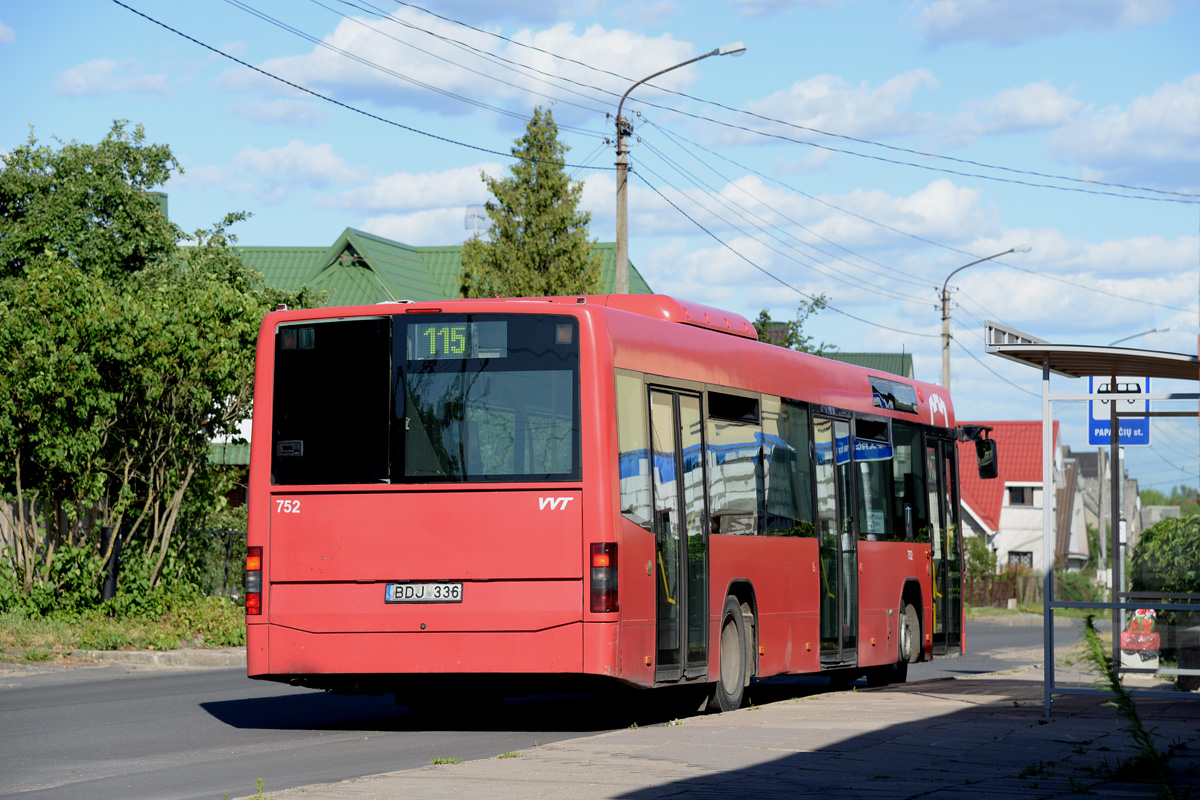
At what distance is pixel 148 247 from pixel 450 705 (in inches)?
769

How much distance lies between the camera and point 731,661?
14.0 metres

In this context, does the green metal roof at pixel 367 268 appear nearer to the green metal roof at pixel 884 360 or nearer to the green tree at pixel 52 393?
the green tree at pixel 52 393

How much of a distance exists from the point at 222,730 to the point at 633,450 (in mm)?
3990

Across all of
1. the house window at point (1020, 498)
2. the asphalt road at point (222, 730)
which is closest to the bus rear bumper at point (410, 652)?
the asphalt road at point (222, 730)

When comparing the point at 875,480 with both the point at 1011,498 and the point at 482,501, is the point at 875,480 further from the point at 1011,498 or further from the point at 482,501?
the point at 1011,498

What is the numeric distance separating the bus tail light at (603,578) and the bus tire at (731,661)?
2.37 m

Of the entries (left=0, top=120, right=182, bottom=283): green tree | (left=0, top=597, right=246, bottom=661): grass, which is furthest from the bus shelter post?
(left=0, top=120, right=182, bottom=283): green tree

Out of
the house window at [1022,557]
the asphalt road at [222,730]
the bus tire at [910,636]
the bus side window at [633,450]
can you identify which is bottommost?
the asphalt road at [222,730]

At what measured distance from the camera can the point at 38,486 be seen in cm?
2164

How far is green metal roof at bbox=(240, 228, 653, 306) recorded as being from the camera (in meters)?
54.0

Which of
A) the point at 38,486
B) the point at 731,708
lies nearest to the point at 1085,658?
the point at 731,708

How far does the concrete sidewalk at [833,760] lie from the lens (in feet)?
27.7

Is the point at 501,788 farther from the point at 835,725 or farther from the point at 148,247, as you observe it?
the point at 148,247

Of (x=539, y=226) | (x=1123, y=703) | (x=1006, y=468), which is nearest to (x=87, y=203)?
(x=539, y=226)
